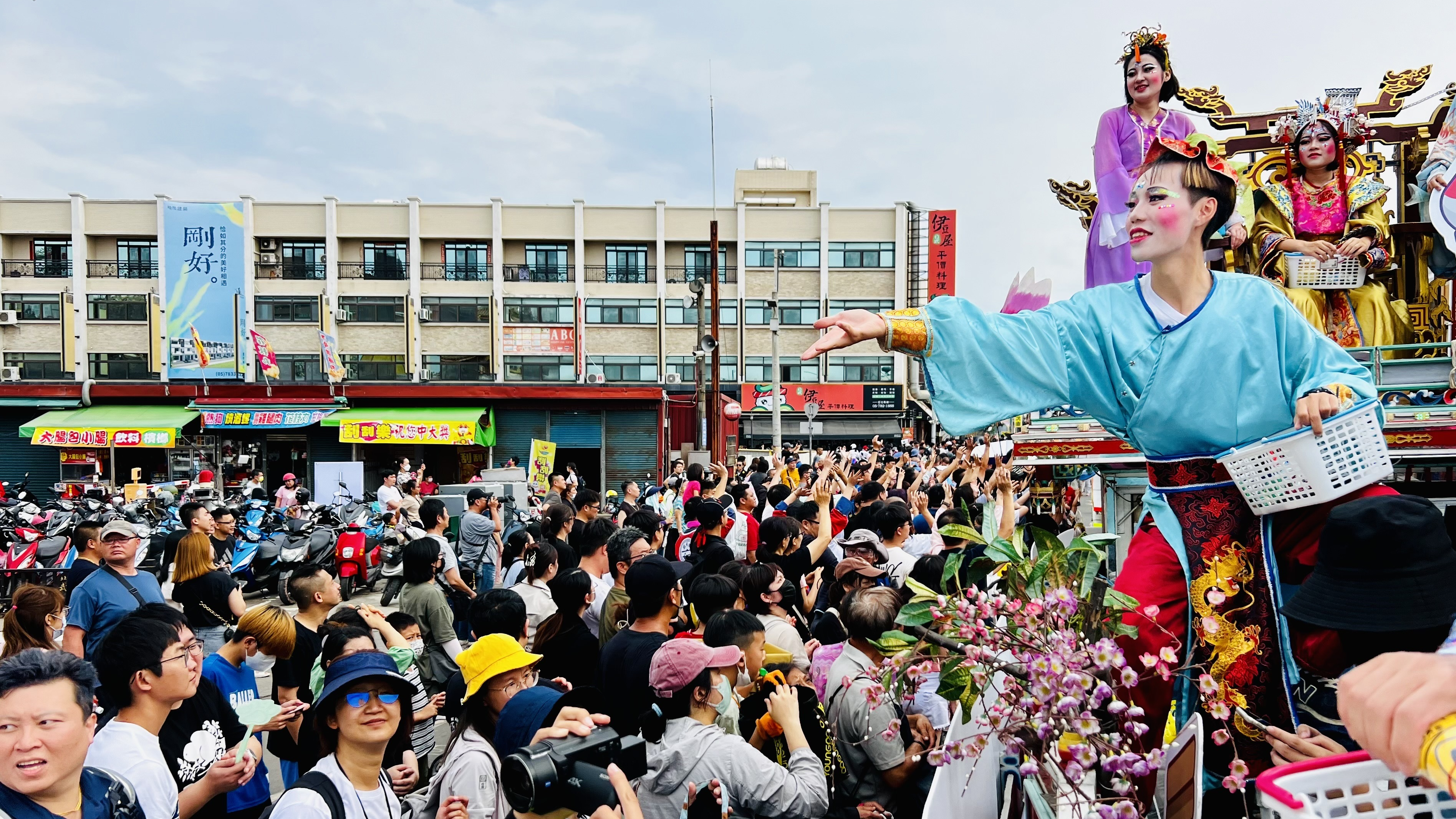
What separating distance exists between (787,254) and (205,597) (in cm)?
3426

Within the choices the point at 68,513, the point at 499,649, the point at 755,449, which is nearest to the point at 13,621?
the point at 499,649

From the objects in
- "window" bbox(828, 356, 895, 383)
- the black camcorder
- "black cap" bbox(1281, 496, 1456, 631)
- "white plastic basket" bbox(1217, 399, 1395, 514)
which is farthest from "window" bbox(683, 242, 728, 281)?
"black cap" bbox(1281, 496, 1456, 631)

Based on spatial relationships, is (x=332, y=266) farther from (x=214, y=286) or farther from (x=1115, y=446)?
(x=1115, y=446)

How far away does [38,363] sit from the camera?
35.8m

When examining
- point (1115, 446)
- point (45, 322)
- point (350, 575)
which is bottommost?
point (350, 575)

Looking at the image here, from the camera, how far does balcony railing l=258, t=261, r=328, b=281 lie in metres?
36.7

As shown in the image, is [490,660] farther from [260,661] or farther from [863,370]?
[863,370]

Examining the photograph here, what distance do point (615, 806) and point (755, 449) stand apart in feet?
112

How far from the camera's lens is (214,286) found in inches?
1407

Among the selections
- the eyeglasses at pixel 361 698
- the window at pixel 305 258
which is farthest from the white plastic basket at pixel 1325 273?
the window at pixel 305 258

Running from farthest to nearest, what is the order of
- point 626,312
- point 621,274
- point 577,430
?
1. point 621,274
2. point 626,312
3. point 577,430

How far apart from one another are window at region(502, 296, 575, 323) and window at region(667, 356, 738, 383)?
424 centimetres

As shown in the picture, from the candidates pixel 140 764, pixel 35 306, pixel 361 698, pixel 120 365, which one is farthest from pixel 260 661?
pixel 35 306

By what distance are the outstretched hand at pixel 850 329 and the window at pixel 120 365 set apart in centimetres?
3979
